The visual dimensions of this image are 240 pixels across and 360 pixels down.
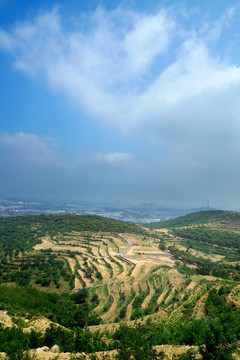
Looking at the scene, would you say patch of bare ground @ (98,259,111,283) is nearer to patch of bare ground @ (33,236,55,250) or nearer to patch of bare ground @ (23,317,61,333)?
patch of bare ground @ (23,317,61,333)

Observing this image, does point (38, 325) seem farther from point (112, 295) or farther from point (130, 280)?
point (130, 280)

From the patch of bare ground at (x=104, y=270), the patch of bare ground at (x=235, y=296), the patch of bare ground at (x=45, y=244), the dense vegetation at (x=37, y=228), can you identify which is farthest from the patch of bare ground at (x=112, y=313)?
the dense vegetation at (x=37, y=228)

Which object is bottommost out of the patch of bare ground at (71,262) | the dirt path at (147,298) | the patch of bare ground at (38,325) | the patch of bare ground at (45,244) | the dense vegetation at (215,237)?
the patch of bare ground at (71,262)

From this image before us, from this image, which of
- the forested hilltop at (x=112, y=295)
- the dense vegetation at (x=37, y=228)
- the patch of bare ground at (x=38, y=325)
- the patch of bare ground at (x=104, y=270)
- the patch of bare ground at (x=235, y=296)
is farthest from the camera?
the dense vegetation at (x=37, y=228)

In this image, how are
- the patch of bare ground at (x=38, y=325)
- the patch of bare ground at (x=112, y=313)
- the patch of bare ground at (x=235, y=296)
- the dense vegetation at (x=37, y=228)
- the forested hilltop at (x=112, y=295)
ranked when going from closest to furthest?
the forested hilltop at (x=112, y=295), the patch of bare ground at (x=38, y=325), the patch of bare ground at (x=235, y=296), the patch of bare ground at (x=112, y=313), the dense vegetation at (x=37, y=228)

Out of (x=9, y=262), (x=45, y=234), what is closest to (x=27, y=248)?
(x=9, y=262)

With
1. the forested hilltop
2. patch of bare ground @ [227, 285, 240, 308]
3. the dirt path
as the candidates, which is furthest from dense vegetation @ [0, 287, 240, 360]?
the dirt path

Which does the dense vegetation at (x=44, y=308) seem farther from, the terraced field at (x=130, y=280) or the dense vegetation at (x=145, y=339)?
the dense vegetation at (x=145, y=339)

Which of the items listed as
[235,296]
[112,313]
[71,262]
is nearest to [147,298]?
[112,313]
